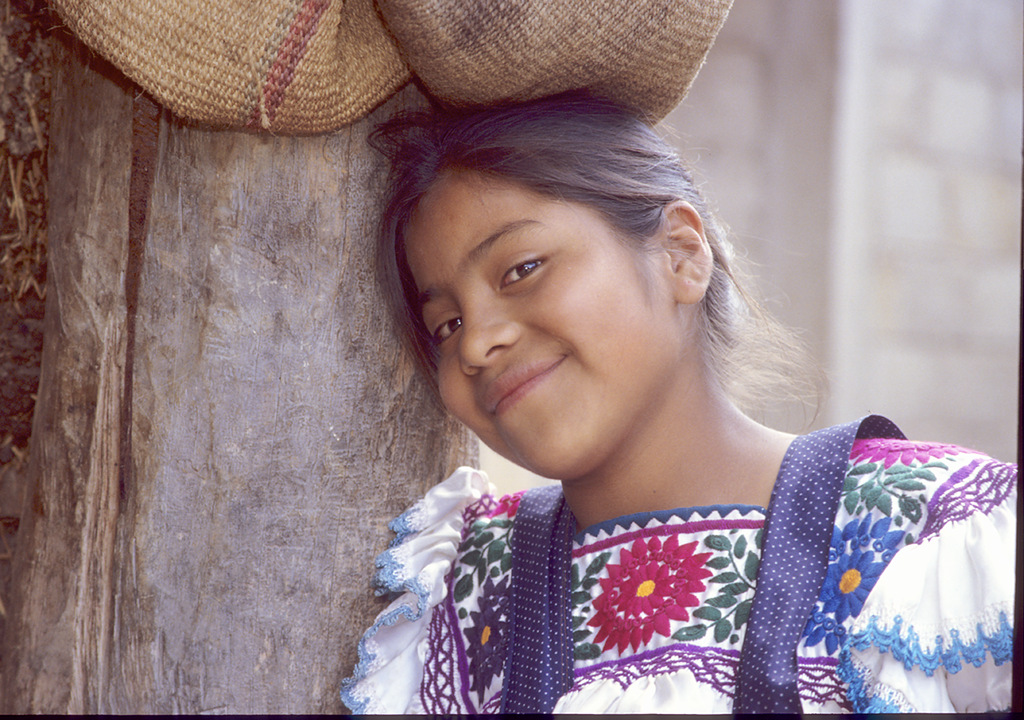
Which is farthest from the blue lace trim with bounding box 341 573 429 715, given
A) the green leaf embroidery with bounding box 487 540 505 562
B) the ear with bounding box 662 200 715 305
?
the ear with bounding box 662 200 715 305

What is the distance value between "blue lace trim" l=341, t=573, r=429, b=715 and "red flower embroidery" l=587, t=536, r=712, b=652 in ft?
0.81

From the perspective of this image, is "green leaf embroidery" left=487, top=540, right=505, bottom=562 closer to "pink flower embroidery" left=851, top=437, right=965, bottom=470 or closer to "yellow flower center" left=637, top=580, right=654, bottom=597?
"yellow flower center" left=637, top=580, right=654, bottom=597

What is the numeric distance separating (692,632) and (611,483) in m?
0.25

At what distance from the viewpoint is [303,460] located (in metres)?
1.34

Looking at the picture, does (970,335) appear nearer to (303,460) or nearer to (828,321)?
(828,321)

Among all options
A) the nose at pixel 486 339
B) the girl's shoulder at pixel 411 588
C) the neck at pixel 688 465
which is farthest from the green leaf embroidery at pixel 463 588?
the nose at pixel 486 339

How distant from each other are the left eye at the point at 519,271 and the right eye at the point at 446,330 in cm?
14

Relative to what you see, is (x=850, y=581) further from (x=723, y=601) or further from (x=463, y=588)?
(x=463, y=588)

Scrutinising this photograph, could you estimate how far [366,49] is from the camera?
1.31m

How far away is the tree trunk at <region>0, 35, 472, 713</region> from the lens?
1.27 metres

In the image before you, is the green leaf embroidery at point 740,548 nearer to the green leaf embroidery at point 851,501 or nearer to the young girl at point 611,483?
the young girl at point 611,483

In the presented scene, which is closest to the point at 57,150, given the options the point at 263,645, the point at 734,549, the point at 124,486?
the point at 124,486

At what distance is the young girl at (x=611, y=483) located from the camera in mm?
1173

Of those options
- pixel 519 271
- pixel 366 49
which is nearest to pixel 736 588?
pixel 519 271
